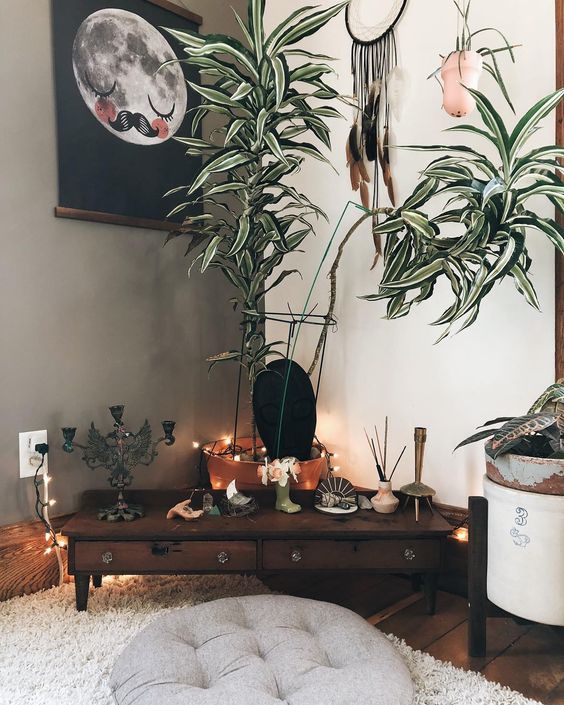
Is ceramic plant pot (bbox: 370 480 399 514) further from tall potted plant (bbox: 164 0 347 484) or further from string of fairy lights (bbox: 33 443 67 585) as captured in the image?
string of fairy lights (bbox: 33 443 67 585)

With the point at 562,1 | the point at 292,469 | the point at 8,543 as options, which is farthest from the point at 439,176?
the point at 8,543

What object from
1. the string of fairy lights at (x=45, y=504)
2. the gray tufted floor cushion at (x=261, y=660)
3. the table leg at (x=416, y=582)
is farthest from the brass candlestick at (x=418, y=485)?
the string of fairy lights at (x=45, y=504)

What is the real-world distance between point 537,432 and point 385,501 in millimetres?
607

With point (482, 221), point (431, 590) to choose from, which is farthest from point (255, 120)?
point (431, 590)

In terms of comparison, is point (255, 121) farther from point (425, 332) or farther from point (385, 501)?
point (385, 501)

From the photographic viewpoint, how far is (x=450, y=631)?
1819mm

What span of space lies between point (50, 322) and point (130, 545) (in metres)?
0.79

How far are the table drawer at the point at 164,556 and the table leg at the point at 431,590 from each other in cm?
55

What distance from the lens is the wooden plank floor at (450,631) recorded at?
5.17ft

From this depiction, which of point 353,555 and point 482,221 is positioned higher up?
point 482,221

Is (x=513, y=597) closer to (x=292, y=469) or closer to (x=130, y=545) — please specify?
(x=292, y=469)

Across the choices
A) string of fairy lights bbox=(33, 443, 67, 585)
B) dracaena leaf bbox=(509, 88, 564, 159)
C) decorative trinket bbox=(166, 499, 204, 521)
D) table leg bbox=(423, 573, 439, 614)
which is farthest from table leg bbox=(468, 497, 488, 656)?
string of fairy lights bbox=(33, 443, 67, 585)

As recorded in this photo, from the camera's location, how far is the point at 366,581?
85.1 inches

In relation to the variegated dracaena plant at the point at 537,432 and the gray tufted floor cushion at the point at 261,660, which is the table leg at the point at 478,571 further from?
the gray tufted floor cushion at the point at 261,660
